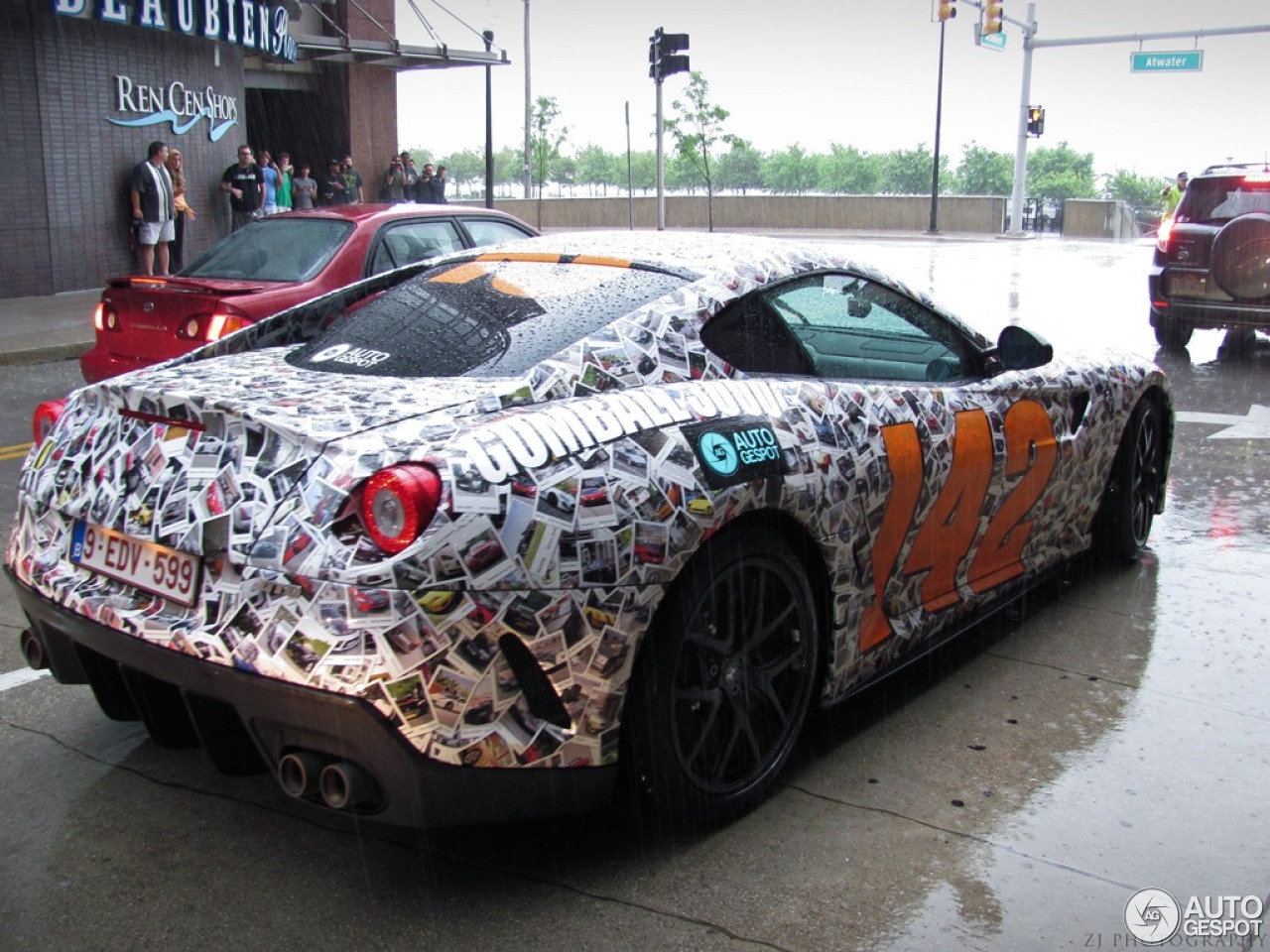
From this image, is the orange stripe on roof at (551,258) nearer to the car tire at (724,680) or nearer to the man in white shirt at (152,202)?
the car tire at (724,680)

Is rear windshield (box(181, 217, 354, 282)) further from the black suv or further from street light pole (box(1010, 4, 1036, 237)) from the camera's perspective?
street light pole (box(1010, 4, 1036, 237))


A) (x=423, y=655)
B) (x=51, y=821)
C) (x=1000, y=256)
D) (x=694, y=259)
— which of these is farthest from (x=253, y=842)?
(x=1000, y=256)

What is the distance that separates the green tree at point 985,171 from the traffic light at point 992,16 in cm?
7629

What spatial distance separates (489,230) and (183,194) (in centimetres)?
1172

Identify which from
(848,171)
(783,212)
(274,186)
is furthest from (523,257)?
(848,171)

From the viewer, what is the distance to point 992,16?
37.1 meters

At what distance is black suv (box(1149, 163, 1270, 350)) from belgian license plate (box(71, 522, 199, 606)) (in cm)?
1175

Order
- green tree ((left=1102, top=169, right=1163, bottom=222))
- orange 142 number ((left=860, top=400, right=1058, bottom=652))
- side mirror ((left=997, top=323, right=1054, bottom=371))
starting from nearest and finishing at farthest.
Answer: orange 142 number ((left=860, top=400, right=1058, bottom=652)) → side mirror ((left=997, top=323, right=1054, bottom=371)) → green tree ((left=1102, top=169, right=1163, bottom=222))

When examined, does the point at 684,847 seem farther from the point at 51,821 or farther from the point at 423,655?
the point at 51,821

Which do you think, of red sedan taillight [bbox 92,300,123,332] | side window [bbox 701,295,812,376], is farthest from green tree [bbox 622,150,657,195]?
side window [bbox 701,295,812,376]

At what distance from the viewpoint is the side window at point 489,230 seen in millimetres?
9484

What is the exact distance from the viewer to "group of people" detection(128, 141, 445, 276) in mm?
17875

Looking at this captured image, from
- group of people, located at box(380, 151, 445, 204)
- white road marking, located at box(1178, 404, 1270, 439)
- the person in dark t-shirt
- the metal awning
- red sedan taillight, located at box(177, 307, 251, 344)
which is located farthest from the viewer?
group of people, located at box(380, 151, 445, 204)

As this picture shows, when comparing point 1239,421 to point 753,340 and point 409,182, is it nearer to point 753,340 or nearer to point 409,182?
point 753,340
